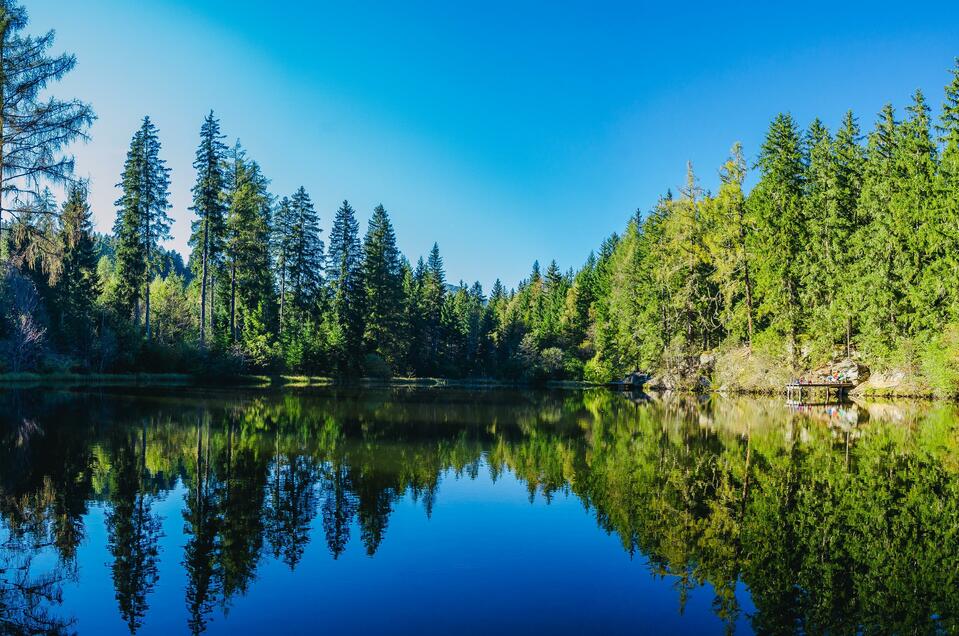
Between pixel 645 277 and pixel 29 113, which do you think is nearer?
pixel 29 113

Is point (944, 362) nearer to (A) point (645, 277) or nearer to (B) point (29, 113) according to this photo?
(A) point (645, 277)

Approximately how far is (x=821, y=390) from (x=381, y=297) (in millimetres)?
39958

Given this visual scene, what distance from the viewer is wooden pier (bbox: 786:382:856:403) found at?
119 ft

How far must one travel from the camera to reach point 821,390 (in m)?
38.4

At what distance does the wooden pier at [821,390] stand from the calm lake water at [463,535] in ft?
70.4

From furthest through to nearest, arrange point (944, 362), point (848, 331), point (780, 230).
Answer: point (780, 230) < point (848, 331) < point (944, 362)

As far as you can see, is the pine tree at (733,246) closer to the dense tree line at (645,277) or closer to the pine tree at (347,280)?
the dense tree line at (645,277)

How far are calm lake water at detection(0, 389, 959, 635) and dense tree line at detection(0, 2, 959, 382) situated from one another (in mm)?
10665

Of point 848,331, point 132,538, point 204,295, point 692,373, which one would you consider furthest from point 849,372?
point 204,295

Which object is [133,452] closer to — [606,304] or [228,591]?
[228,591]

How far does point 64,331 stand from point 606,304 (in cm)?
5357

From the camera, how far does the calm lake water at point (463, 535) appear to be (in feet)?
18.8

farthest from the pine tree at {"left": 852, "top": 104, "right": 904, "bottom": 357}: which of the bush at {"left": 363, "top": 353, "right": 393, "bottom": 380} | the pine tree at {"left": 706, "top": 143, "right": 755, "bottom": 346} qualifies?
the bush at {"left": 363, "top": 353, "right": 393, "bottom": 380}

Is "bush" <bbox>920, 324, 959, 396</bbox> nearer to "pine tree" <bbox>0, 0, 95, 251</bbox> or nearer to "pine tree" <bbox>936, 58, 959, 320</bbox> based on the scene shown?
"pine tree" <bbox>936, 58, 959, 320</bbox>
